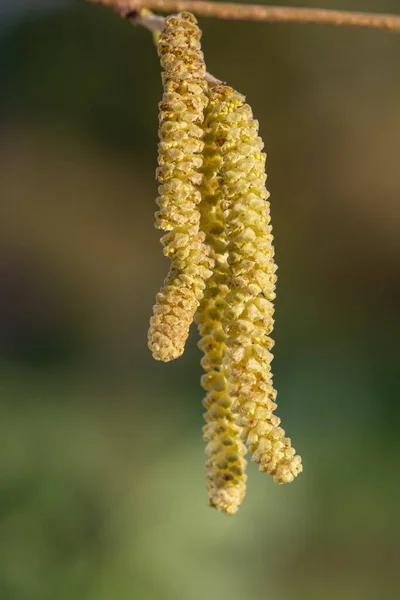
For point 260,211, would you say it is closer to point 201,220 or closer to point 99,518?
point 201,220

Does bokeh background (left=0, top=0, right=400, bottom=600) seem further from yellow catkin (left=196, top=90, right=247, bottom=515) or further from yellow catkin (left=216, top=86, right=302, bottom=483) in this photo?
yellow catkin (left=216, top=86, right=302, bottom=483)

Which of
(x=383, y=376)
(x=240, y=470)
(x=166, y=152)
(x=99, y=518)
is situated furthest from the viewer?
(x=383, y=376)

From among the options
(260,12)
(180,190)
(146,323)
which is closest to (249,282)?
(180,190)

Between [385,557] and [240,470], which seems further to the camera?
[385,557]

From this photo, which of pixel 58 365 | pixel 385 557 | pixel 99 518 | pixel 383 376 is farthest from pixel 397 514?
pixel 58 365

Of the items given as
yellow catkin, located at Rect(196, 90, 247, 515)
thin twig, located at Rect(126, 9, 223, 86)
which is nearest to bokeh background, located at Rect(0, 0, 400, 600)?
yellow catkin, located at Rect(196, 90, 247, 515)
